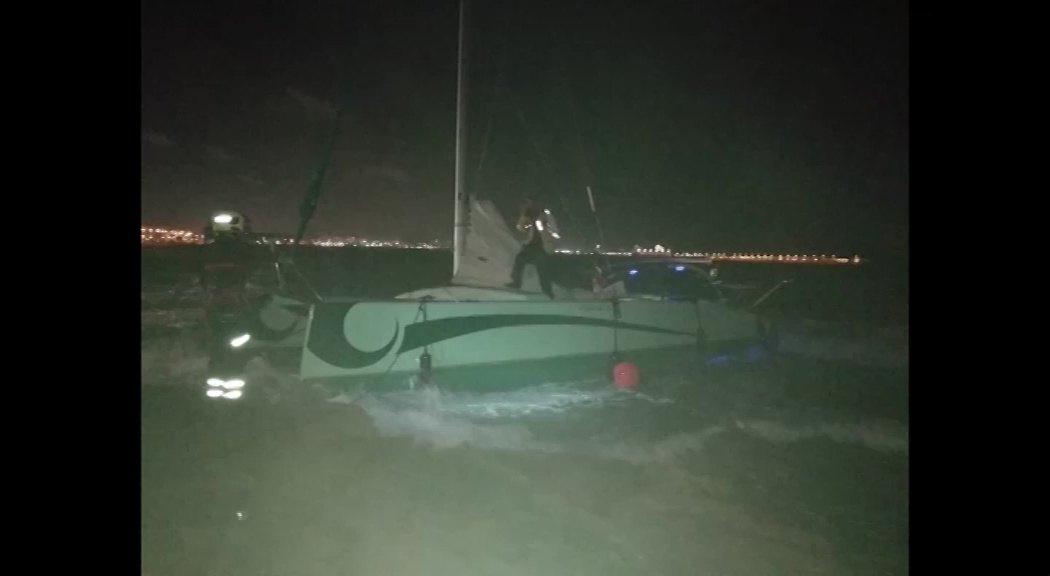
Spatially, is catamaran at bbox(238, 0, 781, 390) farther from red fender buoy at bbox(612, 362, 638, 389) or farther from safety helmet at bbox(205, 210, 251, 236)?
safety helmet at bbox(205, 210, 251, 236)

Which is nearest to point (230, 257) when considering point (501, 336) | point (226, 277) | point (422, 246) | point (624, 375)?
point (226, 277)

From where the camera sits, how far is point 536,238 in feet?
7.50

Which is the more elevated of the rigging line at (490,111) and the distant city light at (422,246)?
the rigging line at (490,111)

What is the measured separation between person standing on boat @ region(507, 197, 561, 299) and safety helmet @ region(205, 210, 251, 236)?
0.78 m

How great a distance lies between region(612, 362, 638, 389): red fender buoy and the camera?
2234 millimetres

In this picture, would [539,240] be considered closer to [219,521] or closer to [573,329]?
[573,329]

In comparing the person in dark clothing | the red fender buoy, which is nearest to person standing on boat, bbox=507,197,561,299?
the red fender buoy

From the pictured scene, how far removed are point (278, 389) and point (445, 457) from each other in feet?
1.68

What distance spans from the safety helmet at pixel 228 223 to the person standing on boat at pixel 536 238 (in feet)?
2.57

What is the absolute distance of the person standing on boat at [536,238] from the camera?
2281mm

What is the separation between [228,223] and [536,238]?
894 millimetres

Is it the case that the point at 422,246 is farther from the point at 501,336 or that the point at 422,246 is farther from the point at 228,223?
the point at 228,223

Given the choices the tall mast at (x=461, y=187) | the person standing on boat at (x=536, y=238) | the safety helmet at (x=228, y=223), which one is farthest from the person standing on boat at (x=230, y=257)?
the person standing on boat at (x=536, y=238)

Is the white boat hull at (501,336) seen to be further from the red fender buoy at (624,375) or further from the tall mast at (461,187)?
the tall mast at (461,187)
